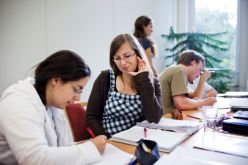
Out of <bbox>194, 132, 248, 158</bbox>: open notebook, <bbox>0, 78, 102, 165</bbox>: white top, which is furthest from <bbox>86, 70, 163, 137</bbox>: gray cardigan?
<bbox>0, 78, 102, 165</bbox>: white top

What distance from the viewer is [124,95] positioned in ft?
4.92

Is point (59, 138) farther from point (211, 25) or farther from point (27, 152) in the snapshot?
point (211, 25)

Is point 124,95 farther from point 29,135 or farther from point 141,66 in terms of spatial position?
point 29,135

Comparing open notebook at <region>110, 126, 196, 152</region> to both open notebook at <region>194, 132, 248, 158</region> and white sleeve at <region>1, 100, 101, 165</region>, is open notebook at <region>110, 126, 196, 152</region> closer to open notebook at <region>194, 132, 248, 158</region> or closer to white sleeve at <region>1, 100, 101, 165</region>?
open notebook at <region>194, 132, 248, 158</region>

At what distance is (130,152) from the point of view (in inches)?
39.7

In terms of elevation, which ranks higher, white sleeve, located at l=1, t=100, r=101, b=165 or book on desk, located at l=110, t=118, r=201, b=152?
white sleeve, located at l=1, t=100, r=101, b=165

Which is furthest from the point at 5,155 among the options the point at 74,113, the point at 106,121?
the point at 106,121

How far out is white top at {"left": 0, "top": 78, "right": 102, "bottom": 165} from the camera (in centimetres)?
80

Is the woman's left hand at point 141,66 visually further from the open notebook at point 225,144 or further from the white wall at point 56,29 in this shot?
the white wall at point 56,29

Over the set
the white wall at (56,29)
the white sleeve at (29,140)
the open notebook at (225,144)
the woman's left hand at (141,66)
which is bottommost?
the open notebook at (225,144)

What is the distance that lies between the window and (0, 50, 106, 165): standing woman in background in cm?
370

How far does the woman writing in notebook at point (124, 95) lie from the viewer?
4.79ft

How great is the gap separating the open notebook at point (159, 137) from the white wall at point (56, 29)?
144cm

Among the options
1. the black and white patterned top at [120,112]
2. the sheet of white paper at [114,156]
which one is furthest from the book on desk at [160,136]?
the black and white patterned top at [120,112]
